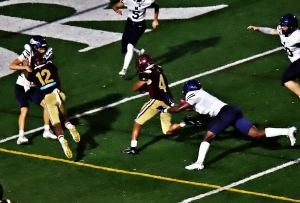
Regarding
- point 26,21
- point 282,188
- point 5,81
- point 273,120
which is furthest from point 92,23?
point 282,188

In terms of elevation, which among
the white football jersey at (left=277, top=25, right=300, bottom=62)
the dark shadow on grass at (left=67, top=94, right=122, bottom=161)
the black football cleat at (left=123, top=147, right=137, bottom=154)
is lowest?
the dark shadow on grass at (left=67, top=94, right=122, bottom=161)

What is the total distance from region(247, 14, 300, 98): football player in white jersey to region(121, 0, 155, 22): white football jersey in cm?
323

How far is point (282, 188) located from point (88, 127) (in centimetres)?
461

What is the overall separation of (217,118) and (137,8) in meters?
4.94

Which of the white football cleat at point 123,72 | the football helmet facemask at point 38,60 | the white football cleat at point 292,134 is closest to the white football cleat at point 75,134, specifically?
the football helmet facemask at point 38,60

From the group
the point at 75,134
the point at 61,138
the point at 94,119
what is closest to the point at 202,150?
the point at 75,134

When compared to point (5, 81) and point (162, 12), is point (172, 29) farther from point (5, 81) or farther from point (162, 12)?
point (5, 81)

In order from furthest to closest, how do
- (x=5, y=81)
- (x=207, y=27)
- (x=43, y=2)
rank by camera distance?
(x=43, y=2), (x=207, y=27), (x=5, y=81)

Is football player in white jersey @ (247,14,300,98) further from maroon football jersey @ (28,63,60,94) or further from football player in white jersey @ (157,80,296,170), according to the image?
maroon football jersey @ (28,63,60,94)

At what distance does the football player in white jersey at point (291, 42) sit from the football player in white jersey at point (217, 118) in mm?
1959

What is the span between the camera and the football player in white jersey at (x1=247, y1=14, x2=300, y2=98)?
16.2 meters

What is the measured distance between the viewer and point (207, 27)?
21.6m

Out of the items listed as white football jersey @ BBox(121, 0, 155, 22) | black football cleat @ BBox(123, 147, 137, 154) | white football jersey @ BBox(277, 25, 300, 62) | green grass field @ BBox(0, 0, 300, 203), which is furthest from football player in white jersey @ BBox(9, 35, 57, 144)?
white football jersey @ BBox(277, 25, 300, 62)

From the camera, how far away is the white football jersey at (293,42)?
16375 millimetres
